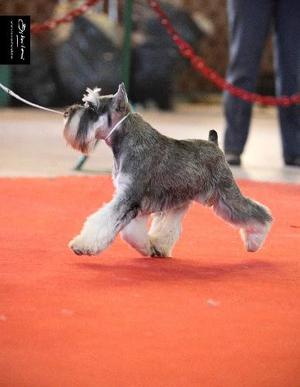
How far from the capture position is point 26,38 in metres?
3.38

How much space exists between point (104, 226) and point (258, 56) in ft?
10.4

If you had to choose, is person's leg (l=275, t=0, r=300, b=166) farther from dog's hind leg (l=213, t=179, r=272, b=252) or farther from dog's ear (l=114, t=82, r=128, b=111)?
dog's ear (l=114, t=82, r=128, b=111)

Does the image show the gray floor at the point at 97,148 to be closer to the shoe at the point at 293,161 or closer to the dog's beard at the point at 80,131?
the shoe at the point at 293,161

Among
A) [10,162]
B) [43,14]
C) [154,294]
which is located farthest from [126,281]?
[43,14]

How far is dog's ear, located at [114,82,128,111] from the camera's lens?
3.00 meters

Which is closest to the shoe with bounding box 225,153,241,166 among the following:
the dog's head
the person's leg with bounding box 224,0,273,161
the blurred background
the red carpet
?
the person's leg with bounding box 224,0,273,161

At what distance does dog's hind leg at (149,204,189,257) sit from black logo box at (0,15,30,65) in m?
0.72

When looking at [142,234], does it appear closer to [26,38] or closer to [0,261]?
[0,261]

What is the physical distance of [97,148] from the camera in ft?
23.1

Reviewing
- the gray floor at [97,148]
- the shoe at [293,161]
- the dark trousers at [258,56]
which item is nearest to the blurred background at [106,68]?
the gray floor at [97,148]

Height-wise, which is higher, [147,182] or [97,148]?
[147,182]

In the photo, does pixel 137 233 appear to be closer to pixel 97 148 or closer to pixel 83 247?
pixel 83 247

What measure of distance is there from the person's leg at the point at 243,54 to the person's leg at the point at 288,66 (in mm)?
91

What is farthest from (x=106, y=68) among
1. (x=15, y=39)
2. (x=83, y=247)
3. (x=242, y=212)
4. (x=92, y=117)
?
(x=83, y=247)
